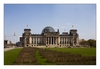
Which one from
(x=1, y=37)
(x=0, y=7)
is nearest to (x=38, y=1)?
(x=0, y=7)

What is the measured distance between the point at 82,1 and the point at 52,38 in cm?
8724

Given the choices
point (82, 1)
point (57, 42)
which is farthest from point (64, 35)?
point (82, 1)

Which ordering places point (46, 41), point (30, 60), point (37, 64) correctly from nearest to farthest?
point (37, 64) < point (30, 60) < point (46, 41)

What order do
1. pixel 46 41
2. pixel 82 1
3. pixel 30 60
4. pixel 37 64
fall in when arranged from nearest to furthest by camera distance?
pixel 37 64 < pixel 30 60 < pixel 82 1 < pixel 46 41

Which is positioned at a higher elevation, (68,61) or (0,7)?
(0,7)

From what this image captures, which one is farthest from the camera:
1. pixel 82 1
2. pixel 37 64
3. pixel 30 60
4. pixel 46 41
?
pixel 46 41

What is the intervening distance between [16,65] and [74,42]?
9308cm

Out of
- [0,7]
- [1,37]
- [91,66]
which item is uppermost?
[0,7]

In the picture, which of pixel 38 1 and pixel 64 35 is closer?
pixel 38 1

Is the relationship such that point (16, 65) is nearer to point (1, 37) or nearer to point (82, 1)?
point (1, 37)

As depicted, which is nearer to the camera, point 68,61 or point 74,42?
point 68,61

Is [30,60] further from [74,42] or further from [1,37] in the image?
[74,42]

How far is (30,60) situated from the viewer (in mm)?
21547

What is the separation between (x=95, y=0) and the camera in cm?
2278
